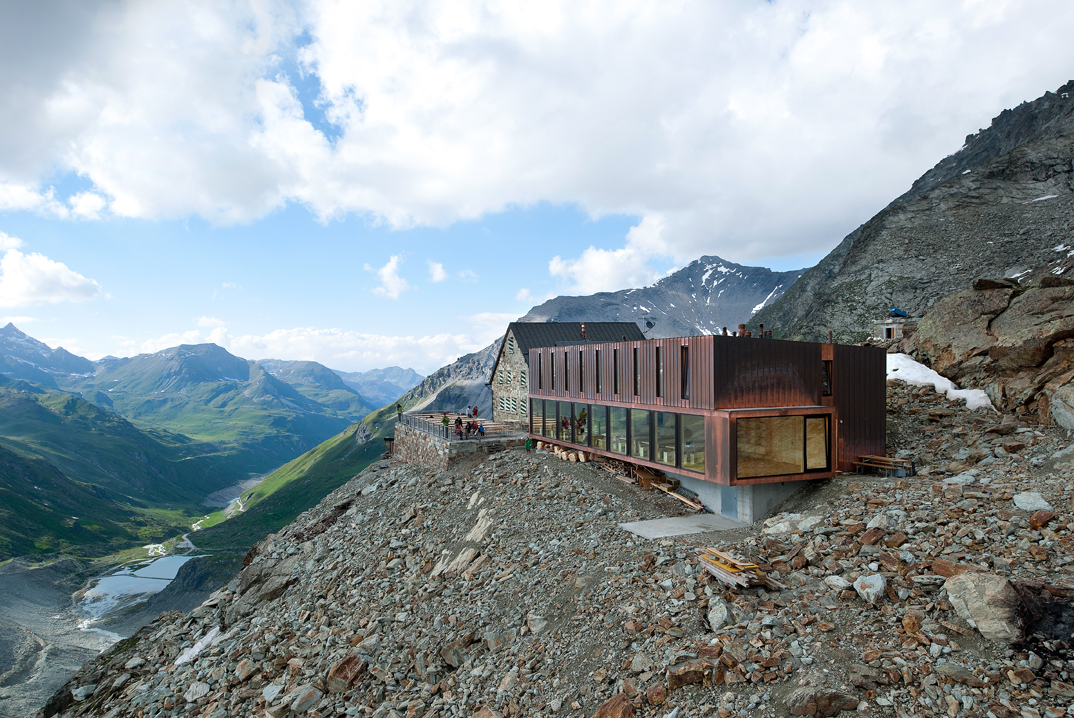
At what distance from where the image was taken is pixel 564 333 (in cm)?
3875

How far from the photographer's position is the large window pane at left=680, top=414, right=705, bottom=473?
17.9m

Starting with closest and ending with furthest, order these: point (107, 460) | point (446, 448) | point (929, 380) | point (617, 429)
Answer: point (617, 429)
point (929, 380)
point (446, 448)
point (107, 460)

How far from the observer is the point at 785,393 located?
1819cm

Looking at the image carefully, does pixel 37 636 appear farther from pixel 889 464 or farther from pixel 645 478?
pixel 889 464

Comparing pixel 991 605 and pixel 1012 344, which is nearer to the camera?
pixel 991 605

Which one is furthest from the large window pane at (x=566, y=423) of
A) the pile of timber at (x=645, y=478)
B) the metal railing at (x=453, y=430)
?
the metal railing at (x=453, y=430)

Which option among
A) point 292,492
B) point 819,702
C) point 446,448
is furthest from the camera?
point 292,492

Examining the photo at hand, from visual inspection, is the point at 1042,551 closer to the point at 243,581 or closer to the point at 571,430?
the point at 571,430

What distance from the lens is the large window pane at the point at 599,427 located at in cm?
2291

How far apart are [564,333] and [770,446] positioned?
2265cm

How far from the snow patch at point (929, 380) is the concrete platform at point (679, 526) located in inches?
471

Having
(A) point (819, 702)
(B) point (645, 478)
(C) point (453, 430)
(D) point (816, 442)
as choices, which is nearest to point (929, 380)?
(D) point (816, 442)

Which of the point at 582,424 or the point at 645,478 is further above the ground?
the point at 582,424

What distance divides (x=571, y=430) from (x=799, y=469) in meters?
10.6
